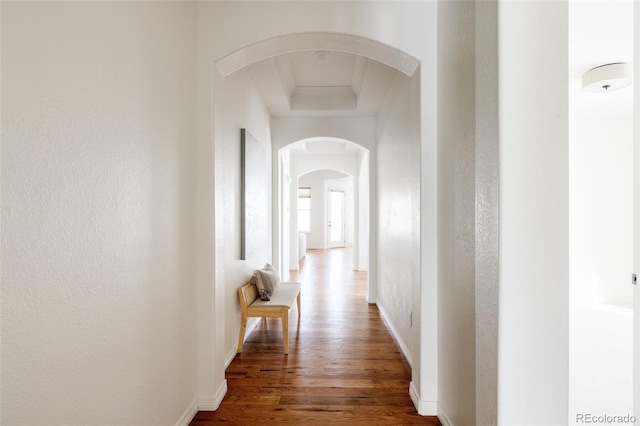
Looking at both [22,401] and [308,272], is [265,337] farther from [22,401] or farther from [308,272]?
[308,272]

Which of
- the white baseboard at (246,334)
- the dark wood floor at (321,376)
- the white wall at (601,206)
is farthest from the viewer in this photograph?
the white wall at (601,206)

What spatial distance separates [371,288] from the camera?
207 inches

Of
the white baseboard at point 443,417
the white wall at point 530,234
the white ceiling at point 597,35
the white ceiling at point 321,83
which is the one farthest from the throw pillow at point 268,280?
the white ceiling at point 597,35

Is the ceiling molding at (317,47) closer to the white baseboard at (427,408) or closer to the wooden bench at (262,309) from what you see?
the wooden bench at (262,309)

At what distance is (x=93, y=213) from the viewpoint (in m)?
1.33

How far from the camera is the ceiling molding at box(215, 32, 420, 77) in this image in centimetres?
233

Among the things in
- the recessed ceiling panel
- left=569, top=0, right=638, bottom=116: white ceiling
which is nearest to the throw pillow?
the recessed ceiling panel

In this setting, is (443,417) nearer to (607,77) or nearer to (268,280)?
(268,280)

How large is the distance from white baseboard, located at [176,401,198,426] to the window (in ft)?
36.6

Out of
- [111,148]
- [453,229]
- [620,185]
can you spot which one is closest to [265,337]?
[453,229]

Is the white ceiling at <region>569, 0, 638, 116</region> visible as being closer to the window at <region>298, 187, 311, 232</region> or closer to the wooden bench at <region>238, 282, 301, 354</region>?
the wooden bench at <region>238, 282, 301, 354</region>

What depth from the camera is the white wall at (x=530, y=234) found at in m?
1.25

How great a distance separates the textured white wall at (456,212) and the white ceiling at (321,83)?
149 cm

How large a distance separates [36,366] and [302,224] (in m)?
12.6
